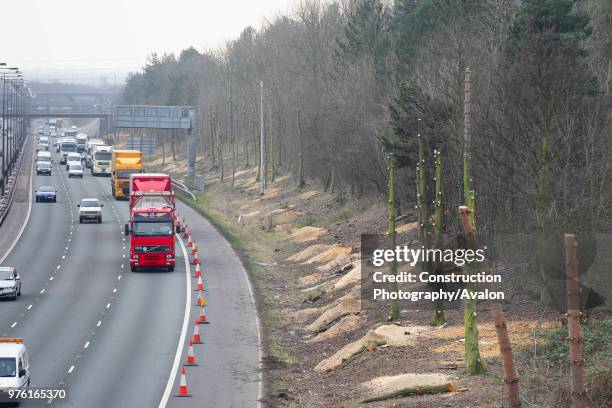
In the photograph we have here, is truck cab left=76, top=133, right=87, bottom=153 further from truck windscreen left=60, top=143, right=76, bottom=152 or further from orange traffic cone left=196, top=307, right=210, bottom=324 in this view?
orange traffic cone left=196, top=307, right=210, bottom=324

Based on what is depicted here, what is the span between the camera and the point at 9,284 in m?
48.6

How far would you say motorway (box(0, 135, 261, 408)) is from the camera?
31.7m

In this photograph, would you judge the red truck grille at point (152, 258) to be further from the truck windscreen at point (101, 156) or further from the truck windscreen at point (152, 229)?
the truck windscreen at point (101, 156)

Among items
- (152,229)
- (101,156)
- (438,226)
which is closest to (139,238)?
(152,229)

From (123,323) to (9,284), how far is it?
8.26m

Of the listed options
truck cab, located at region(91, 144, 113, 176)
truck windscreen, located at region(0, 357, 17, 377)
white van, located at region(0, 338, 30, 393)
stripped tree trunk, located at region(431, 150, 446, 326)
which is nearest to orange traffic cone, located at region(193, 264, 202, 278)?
stripped tree trunk, located at region(431, 150, 446, 326)

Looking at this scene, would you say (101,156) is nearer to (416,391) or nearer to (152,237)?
(152,237)

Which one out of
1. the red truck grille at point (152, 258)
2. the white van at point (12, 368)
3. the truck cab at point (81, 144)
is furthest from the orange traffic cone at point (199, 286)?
the truck cab at point (81, 144)

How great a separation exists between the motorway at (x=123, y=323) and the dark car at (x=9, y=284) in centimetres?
49

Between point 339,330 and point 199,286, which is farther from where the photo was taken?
point 199,286

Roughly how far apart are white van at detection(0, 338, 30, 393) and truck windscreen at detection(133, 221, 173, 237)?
85.7 feet

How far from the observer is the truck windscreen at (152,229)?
56000 mm

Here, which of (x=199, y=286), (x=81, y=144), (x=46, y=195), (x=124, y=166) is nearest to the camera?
(x=199, y=286)

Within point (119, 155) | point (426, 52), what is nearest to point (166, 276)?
point (426, 52)
